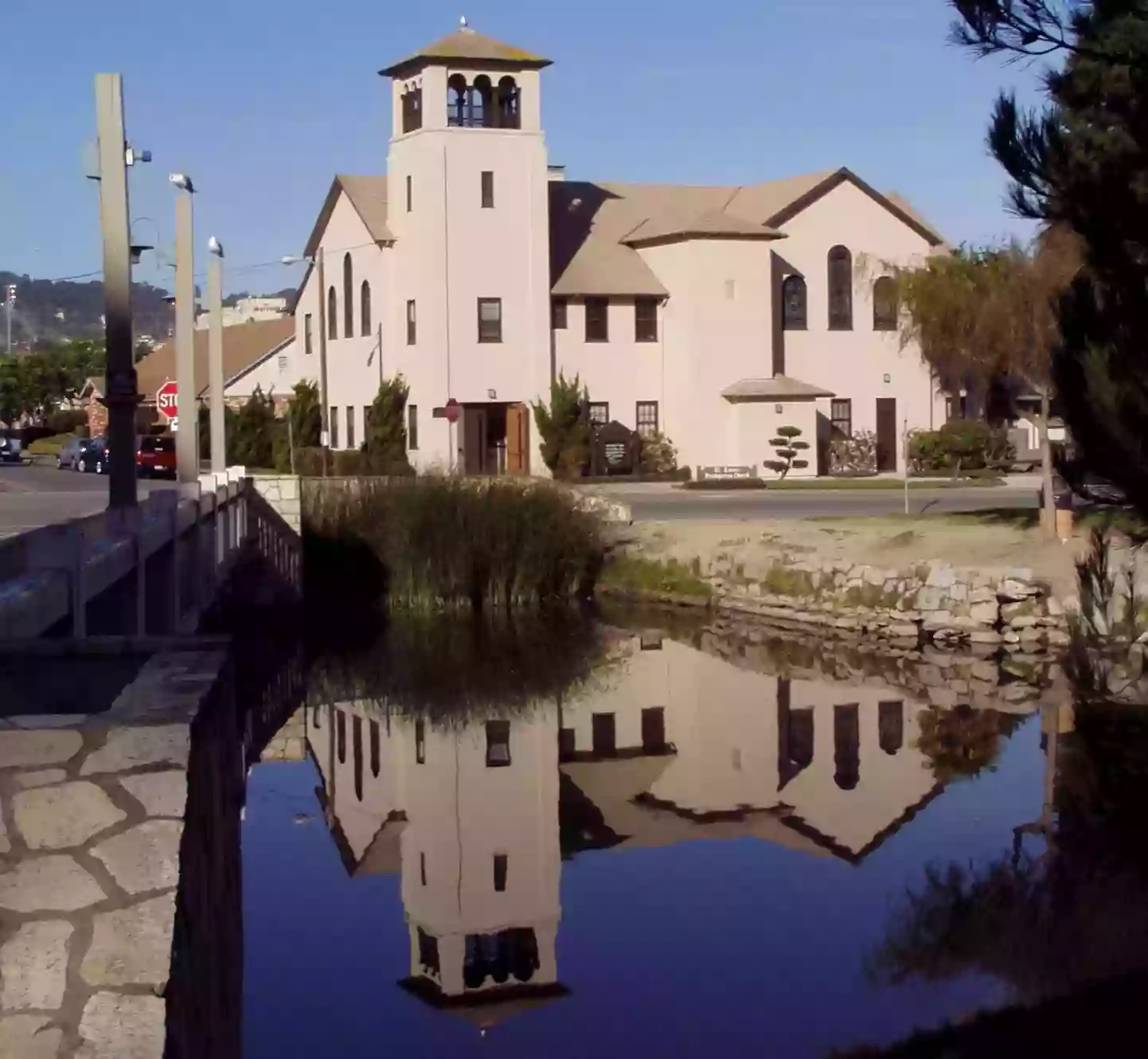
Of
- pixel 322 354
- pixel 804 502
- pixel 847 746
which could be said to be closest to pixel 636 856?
pixel 847 746

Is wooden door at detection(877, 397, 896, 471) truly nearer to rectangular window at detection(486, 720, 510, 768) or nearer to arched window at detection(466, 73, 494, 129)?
arched window at detection(466, 73, 494, 129)

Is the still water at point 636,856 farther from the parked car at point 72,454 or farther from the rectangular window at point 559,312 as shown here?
the parked car at point 72,454

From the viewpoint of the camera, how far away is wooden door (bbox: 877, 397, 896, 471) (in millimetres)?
54906

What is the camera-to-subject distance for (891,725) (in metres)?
20.5

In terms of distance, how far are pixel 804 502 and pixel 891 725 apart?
21.0 m

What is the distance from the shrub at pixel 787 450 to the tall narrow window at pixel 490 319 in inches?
327

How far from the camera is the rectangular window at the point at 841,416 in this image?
54375 mm

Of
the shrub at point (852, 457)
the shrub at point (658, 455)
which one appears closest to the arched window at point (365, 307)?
the shrub at point (658, 455)

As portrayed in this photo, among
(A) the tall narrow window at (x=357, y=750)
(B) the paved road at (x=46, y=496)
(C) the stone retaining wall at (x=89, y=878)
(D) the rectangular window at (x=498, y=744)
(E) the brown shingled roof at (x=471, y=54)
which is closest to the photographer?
(C) the stone retaining wall at (x=89, y=878)

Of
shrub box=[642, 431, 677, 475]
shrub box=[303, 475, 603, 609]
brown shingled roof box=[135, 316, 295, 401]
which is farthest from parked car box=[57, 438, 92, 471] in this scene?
shrub box=[303, 475, 603, 609]

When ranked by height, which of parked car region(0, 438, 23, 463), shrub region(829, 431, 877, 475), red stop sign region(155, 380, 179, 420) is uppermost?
red stop sign region(155, 380, 179, 420)

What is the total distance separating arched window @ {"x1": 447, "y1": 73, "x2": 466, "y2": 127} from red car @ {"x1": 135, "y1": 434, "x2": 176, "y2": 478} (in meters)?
12.0

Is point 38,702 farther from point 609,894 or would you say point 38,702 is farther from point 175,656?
point 609,894

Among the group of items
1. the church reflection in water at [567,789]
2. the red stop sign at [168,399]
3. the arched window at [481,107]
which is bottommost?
the church reflection in water at [567,789]
